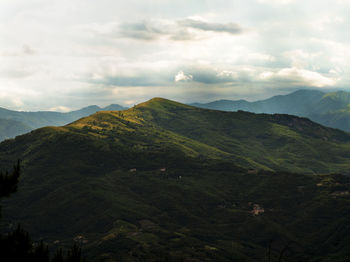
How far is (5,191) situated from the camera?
240ft

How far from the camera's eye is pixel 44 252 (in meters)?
81.9

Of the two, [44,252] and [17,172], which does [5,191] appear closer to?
[17,172]

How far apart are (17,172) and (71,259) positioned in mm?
19619

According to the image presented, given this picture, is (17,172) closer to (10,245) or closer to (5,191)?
(5,191)

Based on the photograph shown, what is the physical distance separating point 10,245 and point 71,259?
11.9m

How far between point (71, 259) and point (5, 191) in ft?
59.0

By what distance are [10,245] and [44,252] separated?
318 inches

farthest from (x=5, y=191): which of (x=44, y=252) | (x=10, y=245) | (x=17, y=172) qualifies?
(x=44, y=252)

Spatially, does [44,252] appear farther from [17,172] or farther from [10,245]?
[17,172]

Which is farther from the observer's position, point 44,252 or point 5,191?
point 44,252

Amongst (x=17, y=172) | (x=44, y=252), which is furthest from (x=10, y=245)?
(x=17, y=172)

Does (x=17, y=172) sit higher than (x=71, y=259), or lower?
higher

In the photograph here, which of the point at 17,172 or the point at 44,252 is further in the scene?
the point at 44,252

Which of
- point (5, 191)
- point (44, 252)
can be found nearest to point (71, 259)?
point (44, 252)
